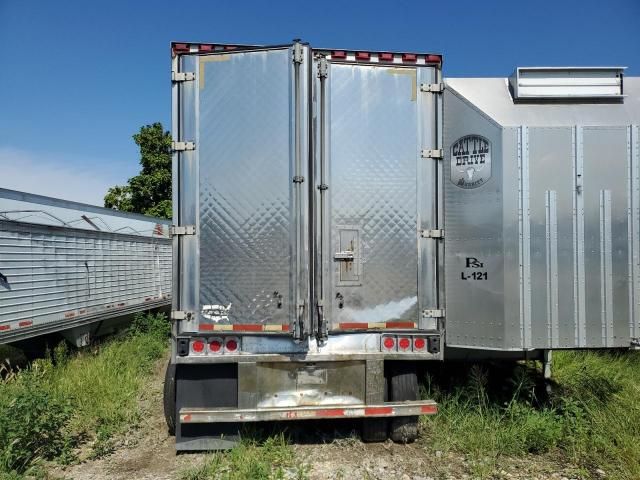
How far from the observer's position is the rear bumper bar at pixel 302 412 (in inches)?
150

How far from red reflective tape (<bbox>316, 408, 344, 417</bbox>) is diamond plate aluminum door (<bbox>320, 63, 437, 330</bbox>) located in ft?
2.33

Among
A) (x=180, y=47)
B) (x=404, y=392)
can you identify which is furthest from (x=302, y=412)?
(x=180, y=47)

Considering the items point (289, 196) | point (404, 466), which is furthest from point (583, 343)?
point (289, 196)

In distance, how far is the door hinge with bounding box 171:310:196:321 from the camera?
12.9 feet

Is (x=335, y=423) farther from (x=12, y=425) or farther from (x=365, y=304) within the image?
(x=12, y=425)

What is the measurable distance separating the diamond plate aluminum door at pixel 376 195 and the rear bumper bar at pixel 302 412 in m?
0.70

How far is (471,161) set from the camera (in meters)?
4.25

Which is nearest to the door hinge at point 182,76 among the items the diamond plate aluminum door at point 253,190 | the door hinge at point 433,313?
the diamond plate aluminum door at point 253,190

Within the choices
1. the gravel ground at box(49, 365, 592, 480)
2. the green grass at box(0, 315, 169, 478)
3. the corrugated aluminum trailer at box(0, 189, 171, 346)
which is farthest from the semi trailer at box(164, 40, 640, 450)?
the corrugated aluminum trailer at box(0, 189, 171, 346)

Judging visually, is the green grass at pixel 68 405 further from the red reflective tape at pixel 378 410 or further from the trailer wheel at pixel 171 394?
the red reflective tape at pixel 378 410

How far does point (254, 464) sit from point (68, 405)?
220 centimetres

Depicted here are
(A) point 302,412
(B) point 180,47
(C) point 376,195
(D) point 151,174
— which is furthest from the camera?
(D) point 151,174

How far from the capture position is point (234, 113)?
3959mm

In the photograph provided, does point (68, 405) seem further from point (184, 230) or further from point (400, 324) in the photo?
point (400, 324)
